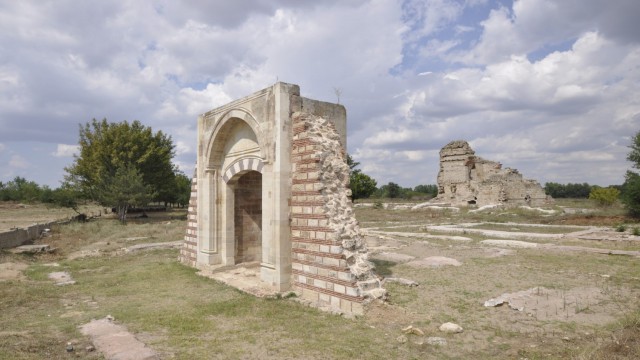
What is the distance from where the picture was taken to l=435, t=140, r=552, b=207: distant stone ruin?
31.5 meters

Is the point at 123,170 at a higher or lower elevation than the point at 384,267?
higher

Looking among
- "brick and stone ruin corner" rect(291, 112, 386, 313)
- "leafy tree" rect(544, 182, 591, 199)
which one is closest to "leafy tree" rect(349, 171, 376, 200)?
"brick and stone ruin corner" rect(291, 112, 386, 313)

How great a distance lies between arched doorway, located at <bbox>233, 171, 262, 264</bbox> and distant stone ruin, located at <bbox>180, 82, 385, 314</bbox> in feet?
1.17

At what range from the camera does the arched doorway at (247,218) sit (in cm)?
982

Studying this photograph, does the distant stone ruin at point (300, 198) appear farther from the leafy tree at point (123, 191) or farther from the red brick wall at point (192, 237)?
A: the leafy tree at point (123, 191)

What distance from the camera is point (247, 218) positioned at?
10070 millimetres

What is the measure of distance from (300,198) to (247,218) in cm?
347

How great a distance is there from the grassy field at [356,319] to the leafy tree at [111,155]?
18261 millimetres

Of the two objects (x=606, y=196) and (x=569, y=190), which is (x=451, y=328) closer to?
(x=606, y=196)

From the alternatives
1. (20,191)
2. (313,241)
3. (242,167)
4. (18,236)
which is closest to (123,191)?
(18,236)

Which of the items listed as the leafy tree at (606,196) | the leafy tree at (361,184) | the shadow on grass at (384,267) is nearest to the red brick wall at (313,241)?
the shadow on grass at (384,267)

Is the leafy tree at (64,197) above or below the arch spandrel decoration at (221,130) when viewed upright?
below


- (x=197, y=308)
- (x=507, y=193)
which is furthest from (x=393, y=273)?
(x=507, y=193)

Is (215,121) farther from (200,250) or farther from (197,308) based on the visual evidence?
(197,308)
